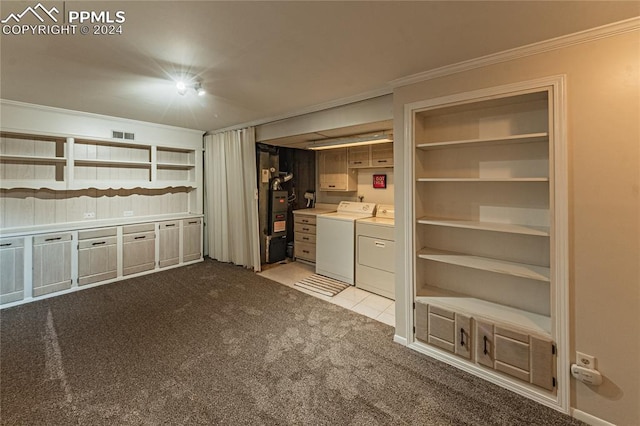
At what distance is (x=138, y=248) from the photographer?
4219mm

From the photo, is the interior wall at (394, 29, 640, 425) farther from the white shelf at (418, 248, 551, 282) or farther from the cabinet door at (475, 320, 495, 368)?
the cabinet door at (475, 320, 495, 368)

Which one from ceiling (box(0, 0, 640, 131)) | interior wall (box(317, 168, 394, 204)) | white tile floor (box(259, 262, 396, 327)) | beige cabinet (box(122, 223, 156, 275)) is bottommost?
white tile floor (box(259, 262, 396, 327))

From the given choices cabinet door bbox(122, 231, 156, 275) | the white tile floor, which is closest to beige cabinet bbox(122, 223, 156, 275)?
cabinet door bbox(122, 231, 156, 275)

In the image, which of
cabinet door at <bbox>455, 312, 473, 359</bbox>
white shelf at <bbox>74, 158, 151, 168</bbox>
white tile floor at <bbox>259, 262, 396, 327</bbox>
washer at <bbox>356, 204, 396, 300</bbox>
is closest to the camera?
cabinet door at <bbox>455, 312, 473, 359</bbox>

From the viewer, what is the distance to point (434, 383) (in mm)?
2008

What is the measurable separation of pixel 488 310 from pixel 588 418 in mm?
765

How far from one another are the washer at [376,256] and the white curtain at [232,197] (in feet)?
5.65

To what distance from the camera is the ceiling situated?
1486 mm

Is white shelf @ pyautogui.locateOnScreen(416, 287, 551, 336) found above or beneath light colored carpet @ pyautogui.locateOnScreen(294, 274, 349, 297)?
above

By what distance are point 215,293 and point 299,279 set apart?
1216mm

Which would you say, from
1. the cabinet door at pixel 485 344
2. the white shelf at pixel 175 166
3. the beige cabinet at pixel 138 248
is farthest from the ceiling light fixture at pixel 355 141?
the beige cabinet at pixel 138 248

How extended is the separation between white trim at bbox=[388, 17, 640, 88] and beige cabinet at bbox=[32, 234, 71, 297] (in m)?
4.53

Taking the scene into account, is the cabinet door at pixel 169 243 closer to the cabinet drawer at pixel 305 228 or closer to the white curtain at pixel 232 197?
the white curtain at pixel 232 197

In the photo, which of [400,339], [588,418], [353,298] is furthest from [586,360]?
[353,298]
